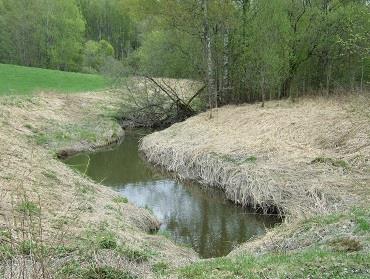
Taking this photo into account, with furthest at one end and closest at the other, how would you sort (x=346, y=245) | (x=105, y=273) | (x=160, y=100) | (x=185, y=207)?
(x=160, y=100), (x=185, y=207), (x=346, y=245), (x=105, y=273)

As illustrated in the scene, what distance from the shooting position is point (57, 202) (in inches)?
460

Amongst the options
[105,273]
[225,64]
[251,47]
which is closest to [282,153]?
[251,47]

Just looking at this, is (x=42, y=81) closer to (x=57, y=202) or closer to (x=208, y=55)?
(x=208, y=55)

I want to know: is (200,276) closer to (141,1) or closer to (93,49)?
(141,1)

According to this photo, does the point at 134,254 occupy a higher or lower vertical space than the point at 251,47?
lower

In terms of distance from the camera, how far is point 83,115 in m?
29.8

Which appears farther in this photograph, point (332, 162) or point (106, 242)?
point (332, 162)

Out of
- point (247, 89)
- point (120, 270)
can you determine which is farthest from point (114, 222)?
point (247, 89)

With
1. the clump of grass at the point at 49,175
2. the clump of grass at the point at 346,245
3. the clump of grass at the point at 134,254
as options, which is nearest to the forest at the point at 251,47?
the clump of grass at the point at 49,175

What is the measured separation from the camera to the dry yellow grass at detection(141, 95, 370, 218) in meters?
13.1

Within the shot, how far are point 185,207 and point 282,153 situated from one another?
12.1 ft

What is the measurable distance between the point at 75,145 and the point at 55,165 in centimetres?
677

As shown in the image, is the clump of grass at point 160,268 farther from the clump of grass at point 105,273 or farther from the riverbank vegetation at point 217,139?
the clump of grass at point 105,273

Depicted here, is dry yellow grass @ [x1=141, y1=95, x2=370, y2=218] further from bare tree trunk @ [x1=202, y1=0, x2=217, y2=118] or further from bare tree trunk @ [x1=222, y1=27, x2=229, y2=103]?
bare tree trunk @ [x1=222, y1=27, x2=229, y2=103]
